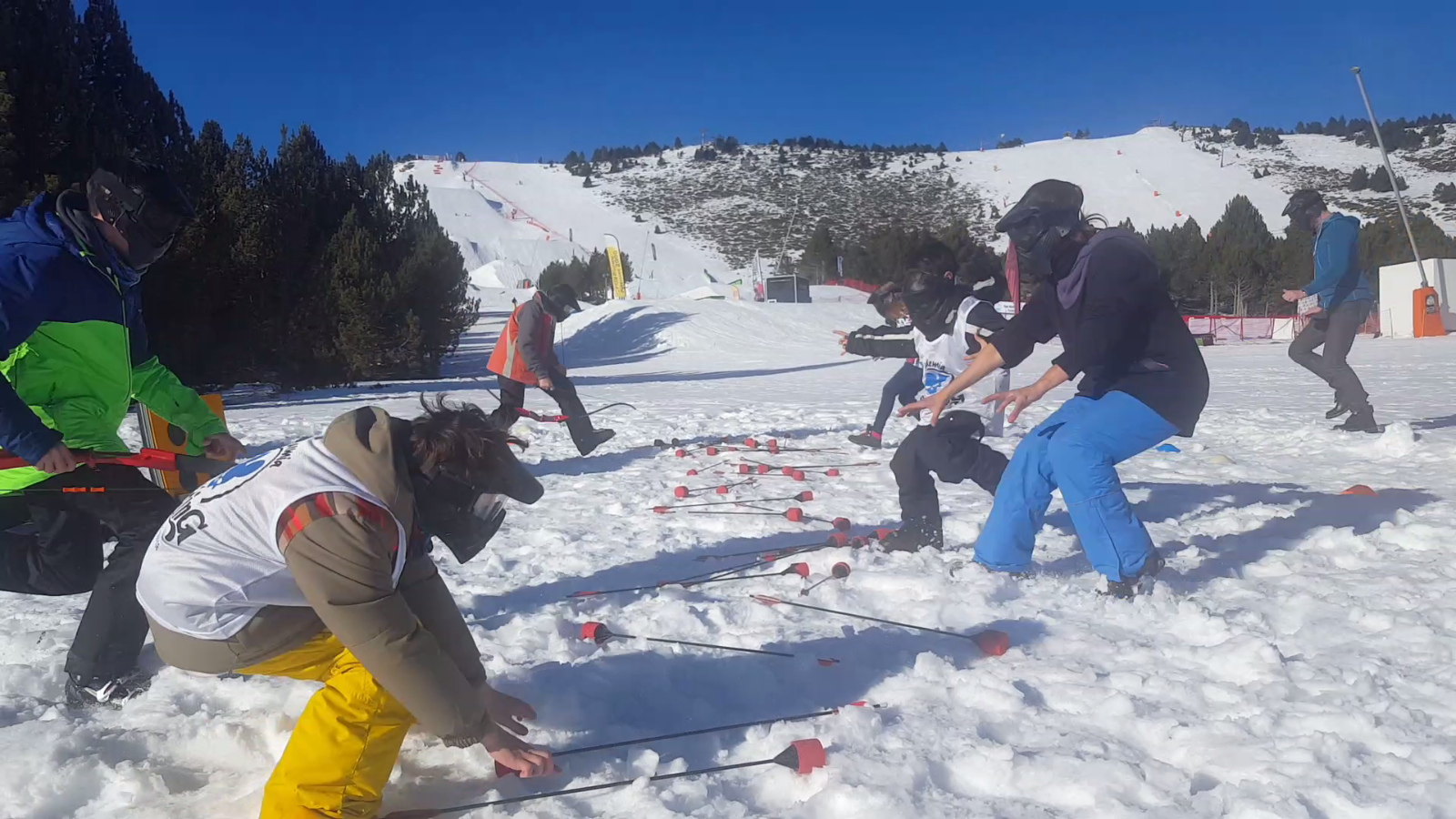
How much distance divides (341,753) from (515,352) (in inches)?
215

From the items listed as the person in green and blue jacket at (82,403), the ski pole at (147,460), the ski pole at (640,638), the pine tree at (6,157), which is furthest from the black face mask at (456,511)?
the pine tree at (6,157)

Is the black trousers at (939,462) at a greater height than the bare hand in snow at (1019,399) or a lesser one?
lesser

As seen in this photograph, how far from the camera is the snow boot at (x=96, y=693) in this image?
266 cm

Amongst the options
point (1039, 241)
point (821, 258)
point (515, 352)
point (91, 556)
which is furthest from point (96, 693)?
point (821, 258)

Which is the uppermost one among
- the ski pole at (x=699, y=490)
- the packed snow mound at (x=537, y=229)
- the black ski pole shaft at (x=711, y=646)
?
the packed snow mound at (x=537, y=229)

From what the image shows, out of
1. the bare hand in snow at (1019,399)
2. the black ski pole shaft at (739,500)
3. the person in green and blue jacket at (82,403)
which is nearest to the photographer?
the person in green and blue jacket at (82,403)

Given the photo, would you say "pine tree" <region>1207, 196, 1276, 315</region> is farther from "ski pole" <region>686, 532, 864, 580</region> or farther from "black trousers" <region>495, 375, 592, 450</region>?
"ski pole" <region>686, 532, 864, 580</region>

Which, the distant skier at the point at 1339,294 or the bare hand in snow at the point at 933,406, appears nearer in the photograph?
the bare hand in snow at the point at 933,406

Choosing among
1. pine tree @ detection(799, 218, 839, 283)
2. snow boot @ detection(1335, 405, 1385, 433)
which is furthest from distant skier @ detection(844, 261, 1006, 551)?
pine tree @ detection(799, 218, 839, 283)

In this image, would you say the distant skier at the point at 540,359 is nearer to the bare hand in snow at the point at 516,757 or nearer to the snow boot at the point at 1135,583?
the snow boot at the point at 1135,583

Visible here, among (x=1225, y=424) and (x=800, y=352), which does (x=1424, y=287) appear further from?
(x=1225, y=424)

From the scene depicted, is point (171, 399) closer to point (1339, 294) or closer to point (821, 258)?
point (1339, 294)

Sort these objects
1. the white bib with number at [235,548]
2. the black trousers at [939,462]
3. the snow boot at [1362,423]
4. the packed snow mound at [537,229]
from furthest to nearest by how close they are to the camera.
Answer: the packed snow mound at [537,229], the snow boot at [1362,423], the black trousers at [939,462], the white bib with number at [235,548]

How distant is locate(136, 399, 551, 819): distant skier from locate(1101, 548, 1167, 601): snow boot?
7.47 feet
